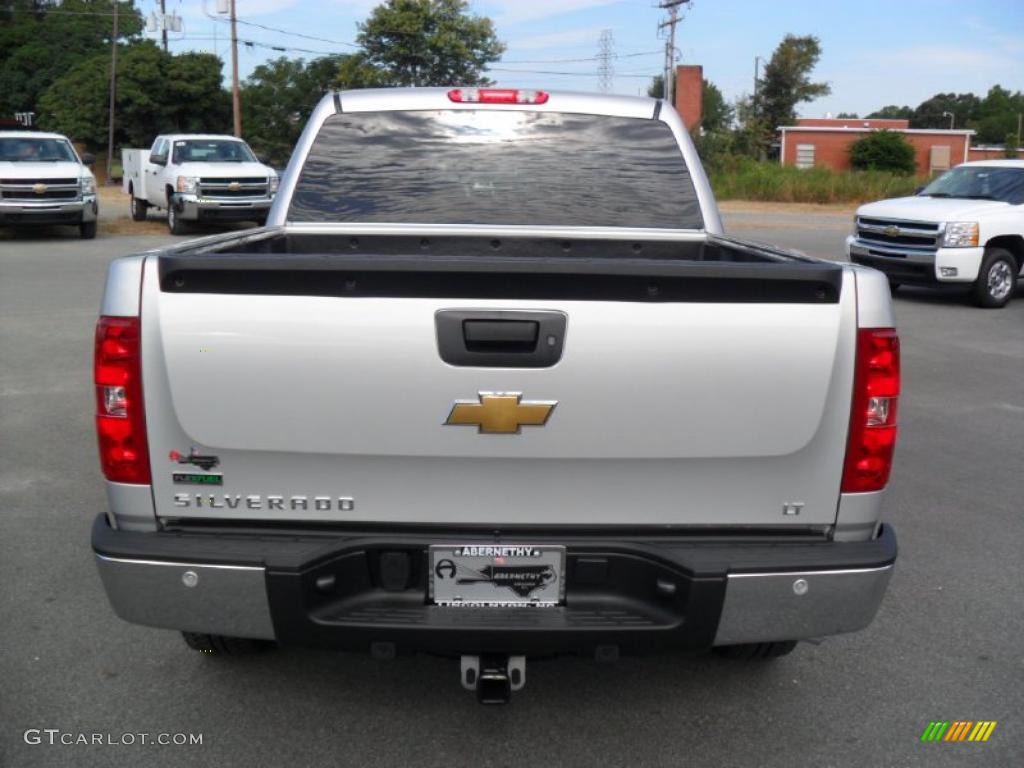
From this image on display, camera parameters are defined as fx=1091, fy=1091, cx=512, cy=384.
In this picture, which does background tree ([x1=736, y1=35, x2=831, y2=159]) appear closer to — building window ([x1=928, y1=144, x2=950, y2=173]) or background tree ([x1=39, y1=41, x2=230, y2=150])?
building window ([x1=928, y1=144, x2=950, y2=173])

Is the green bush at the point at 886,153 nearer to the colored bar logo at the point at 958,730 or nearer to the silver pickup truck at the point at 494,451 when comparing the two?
the colored bar logo at the point at 958,730

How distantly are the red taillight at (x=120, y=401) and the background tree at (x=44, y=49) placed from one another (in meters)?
78.9

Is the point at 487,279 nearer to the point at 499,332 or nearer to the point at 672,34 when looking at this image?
the point at 499,332

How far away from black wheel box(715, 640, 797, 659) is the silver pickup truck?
2.56 ft

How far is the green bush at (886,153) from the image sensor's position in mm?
61438

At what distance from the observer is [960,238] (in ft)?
44.5

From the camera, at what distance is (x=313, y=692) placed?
12.6 feet

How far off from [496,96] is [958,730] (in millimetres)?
3123

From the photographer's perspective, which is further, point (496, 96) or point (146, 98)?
point (146, 98)

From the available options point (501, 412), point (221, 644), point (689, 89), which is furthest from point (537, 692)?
point (689, 89)

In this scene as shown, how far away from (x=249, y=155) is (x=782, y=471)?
22.5 meters

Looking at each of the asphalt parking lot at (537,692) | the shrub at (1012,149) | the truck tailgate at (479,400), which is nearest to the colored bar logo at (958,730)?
the asphalt parking lot at (537,692)

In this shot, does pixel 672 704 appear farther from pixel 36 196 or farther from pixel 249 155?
pixel 249 155

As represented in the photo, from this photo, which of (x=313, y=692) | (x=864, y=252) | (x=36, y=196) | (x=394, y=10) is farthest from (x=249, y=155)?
(x=394, y=10)
